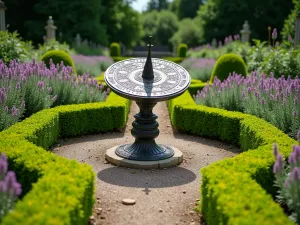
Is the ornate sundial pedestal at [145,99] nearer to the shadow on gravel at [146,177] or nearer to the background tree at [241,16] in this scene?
the shadow on gravel at [146,177]

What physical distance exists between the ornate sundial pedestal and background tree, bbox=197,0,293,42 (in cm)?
3070

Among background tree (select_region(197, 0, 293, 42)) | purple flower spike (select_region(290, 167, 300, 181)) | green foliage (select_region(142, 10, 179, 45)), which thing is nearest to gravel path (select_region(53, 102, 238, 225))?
purple flower spike (select_region(290, 167, 300, 181))

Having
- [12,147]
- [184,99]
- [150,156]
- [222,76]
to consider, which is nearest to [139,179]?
[150,156]

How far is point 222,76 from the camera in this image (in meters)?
12.0

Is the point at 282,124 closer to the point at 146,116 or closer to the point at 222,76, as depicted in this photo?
the point at 146,116

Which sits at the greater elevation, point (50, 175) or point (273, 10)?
point (273, 10)

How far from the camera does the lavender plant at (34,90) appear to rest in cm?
667

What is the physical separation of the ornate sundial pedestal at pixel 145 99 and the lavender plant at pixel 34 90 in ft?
5.53

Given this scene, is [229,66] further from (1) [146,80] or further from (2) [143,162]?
(2) [143,162]

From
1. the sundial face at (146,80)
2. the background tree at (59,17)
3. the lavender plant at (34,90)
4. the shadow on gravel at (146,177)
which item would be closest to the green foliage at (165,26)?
the background tree at (59,17)

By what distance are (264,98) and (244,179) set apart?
3.95m

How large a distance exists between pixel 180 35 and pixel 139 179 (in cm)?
3731

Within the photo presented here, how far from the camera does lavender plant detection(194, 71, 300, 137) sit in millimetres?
6801

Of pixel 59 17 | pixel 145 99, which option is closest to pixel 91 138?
pixel 145 99
